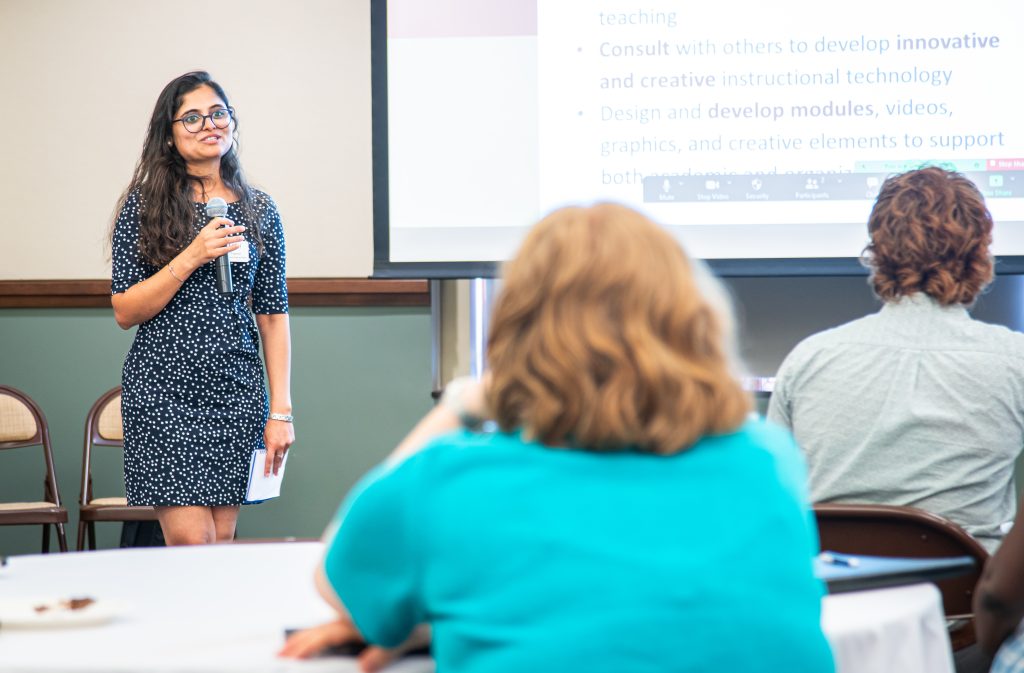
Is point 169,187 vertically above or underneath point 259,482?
above

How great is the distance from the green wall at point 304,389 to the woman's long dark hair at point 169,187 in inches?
59.8

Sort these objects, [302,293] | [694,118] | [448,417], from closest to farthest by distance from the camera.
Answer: [448,417]
[694,118]
[302,293]

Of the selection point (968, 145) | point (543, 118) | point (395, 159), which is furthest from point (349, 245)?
point (968, 145)

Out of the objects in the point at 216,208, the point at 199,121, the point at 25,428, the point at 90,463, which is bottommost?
the point at 90,463

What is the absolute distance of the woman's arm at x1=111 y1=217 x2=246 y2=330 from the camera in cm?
231

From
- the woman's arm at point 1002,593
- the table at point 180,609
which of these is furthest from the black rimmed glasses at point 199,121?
the woman's arm at point 1002,593

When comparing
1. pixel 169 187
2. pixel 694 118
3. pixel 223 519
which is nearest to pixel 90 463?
Answer: pixel 223 519

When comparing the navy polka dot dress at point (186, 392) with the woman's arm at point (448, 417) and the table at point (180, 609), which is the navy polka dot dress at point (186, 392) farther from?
the woman's arm at point (448, 417)

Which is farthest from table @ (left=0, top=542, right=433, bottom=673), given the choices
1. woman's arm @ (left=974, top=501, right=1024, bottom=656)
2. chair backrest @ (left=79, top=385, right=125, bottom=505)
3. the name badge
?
chair backrest @ (left=79, top=385, right=125, bottom=505)

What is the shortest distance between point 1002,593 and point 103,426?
3.17 metres

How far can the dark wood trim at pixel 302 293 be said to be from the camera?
13.0 ft

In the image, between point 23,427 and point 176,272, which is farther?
point 23,427

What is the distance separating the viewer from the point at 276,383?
8.35ft

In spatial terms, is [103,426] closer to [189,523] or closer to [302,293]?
[302,293]
